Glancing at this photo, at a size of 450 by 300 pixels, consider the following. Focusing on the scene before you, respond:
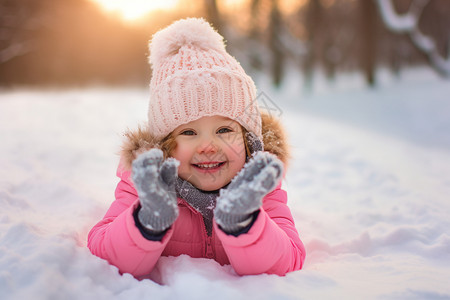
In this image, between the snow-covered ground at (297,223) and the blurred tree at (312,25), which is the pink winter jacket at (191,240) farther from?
the blurred tree at (312,25)

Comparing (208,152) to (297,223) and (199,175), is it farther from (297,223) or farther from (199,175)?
(297,223)

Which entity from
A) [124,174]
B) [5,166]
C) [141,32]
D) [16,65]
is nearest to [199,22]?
[124,174]

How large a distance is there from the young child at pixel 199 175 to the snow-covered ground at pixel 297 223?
0.10 metres

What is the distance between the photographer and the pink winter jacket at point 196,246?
1.35m

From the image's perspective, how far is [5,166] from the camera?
2.63 meters

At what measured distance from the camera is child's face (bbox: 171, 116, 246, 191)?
1.65 metres

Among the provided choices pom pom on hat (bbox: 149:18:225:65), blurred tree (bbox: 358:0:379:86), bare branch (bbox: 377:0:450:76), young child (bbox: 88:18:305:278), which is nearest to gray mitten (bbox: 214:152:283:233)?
young child (bbox: 88:18:305:278)

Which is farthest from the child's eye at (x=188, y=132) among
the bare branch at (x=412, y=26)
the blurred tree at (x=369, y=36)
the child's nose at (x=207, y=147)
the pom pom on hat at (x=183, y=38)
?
the blurred tree at (x=369, y=36)

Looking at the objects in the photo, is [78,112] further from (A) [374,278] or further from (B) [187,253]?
(A) [374,278]

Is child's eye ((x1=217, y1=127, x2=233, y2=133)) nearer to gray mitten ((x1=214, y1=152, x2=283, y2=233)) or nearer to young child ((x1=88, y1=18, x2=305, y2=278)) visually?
young child ((x1=88, y1=18, x2=305, y2=278))

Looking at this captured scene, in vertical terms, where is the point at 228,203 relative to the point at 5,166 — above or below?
above

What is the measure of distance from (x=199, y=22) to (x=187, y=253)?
1.24 m

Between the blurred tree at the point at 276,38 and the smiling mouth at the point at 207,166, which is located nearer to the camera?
the smiling mouth at the point at 207,166

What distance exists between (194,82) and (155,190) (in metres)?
0.67
